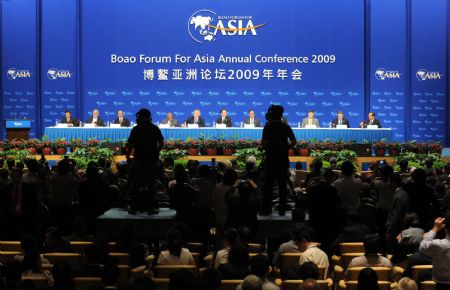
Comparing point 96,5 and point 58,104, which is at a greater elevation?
point 96,5

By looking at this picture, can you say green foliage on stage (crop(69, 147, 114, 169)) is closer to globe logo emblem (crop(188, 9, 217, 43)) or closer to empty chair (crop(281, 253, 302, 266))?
globe logo emblem (crop(188, 9, 217, 43))

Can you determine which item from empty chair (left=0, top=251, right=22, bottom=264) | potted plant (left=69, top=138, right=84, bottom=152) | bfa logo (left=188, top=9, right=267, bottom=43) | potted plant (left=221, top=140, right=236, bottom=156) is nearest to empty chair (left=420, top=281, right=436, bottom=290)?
empty chair (left=0, top=251, right=22, bottom=264)

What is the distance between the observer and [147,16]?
22.0 m

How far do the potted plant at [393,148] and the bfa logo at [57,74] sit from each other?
9.62m

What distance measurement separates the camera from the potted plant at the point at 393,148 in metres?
16.8

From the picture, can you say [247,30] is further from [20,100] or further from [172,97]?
[20,100]

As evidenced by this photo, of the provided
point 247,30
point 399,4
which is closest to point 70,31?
point 247,30

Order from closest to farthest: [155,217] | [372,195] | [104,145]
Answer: [155,217]
[372,195]
[104,145]

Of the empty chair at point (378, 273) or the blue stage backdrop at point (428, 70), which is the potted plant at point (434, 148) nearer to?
the blue stage backdrop at point (428, 70)

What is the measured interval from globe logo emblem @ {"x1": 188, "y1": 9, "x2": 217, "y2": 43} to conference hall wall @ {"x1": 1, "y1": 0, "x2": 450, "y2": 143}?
3 centimetres

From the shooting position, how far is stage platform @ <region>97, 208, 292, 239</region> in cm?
949

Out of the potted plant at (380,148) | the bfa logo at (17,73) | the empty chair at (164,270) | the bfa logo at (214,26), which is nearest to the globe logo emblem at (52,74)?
the bfa logo at (17,73)

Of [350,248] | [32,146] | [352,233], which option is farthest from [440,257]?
[32,146]

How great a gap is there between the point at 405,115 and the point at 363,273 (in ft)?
53.2
